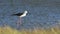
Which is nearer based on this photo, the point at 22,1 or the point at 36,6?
the point at 36,6

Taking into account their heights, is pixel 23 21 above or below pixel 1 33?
below

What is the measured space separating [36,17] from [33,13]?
745mm

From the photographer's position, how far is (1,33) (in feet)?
20.3

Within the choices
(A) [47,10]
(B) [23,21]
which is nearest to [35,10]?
(A) [47,10]

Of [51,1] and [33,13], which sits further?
[51,1]

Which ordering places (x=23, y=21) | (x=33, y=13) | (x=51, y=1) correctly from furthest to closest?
1. (x=51, y=1)
2. (x=33, y=13)
3. (x=23, y=21)

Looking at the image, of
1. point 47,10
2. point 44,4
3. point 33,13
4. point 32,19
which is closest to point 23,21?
point 32,19

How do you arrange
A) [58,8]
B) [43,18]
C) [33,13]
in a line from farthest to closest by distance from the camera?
1. [58,8]
2. [33,13]
3. [43,18]

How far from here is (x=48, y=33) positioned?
20.5 feet

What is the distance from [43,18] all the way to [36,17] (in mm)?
376

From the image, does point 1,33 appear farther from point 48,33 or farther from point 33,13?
point 33,13

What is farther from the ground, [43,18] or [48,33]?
[48,33]

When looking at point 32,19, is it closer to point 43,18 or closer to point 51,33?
point 43,18

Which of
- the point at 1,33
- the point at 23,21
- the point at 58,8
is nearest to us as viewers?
the point at 1,33
